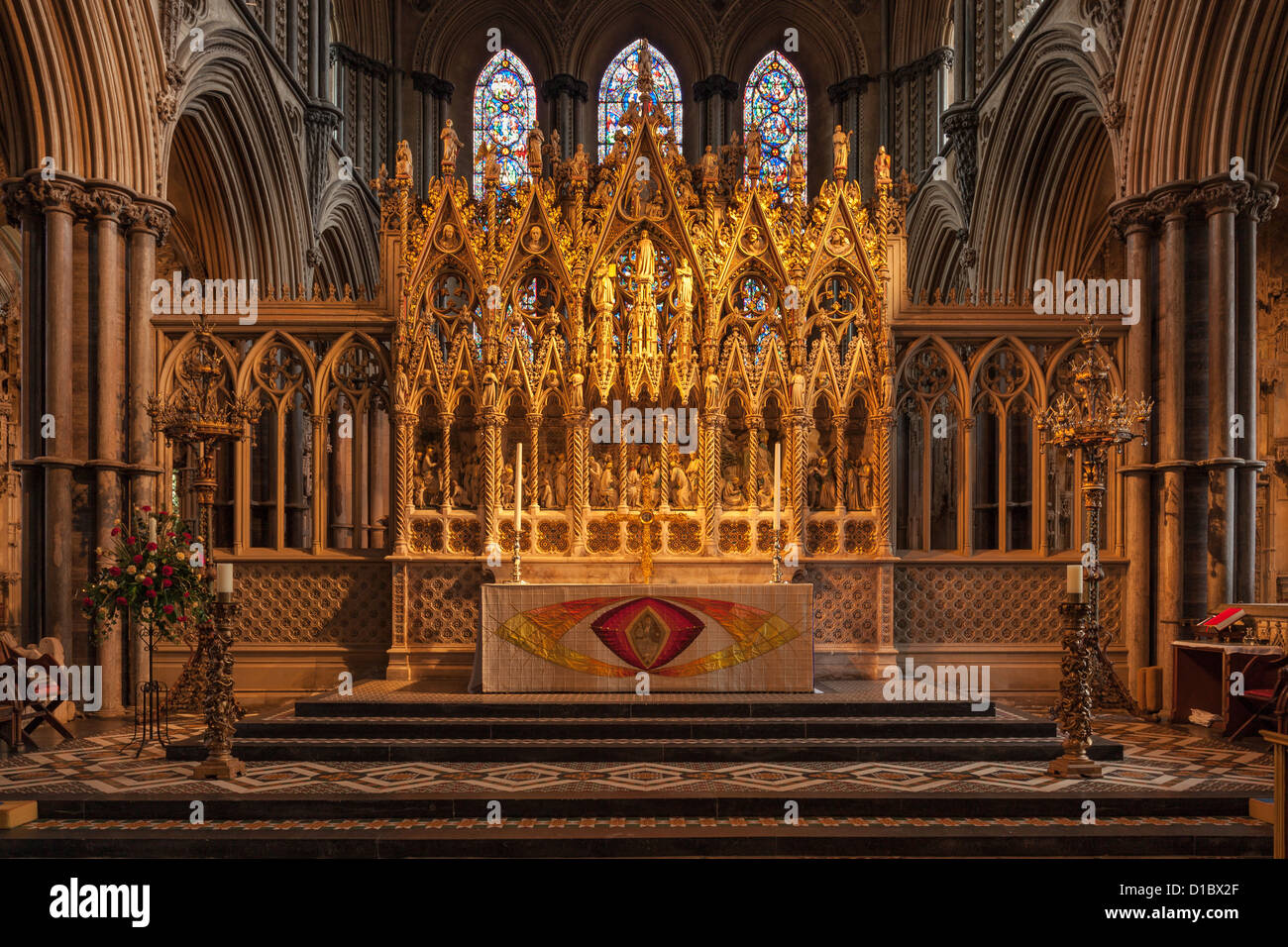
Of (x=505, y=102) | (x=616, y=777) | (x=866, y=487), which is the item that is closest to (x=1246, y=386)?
(x=866, y=487)

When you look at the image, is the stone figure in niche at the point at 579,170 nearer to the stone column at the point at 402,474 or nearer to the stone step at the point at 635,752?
the stone column at the point at 402,474

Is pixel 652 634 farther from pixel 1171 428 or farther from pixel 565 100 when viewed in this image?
pixel 565 100

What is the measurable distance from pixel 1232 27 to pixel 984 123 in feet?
21.8

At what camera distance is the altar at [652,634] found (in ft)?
30.2

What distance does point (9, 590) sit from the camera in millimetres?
18297

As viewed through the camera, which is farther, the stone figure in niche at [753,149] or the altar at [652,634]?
the stone figure in niche at [753,149]

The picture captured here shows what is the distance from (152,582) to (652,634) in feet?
13.2

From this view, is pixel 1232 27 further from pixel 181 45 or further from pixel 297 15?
pixel 297 15

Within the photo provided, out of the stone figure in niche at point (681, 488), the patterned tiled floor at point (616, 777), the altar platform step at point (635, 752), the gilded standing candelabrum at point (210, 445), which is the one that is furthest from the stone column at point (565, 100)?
the patterned tiled floor at point (616, 777)

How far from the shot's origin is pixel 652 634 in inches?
366

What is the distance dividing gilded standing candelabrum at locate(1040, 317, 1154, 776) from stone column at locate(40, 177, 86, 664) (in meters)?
8.58

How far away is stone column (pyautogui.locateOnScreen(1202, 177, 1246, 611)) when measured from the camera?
33.8 feet

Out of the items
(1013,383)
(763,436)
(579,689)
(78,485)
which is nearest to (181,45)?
(78,485)

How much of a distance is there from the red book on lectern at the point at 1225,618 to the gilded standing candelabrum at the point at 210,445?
8140 mm
